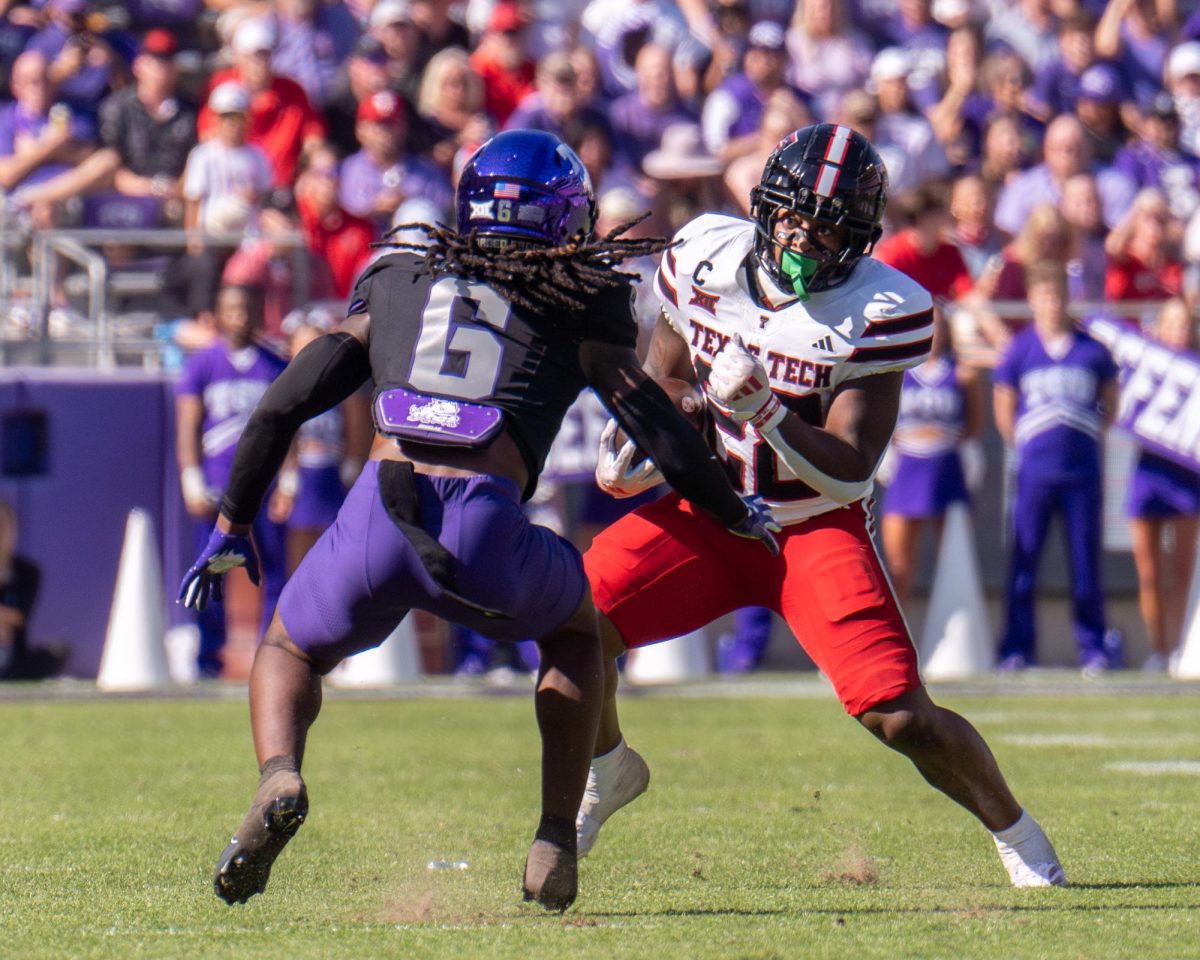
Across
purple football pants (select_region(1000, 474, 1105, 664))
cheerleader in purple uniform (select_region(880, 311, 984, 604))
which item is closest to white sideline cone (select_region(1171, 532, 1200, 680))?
purple football pants (select_region(1000, 474, 1105, 664))

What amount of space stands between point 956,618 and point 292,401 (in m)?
6.62

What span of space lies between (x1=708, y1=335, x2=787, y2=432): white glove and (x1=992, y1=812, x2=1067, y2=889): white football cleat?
3.60ft

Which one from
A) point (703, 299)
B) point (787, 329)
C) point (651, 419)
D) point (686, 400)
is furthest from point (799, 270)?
point (651, 419)

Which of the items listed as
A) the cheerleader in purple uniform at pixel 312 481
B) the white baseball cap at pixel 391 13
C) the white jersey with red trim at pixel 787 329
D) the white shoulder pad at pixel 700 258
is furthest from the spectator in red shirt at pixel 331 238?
the white jersey with red trim at pixel 787 329

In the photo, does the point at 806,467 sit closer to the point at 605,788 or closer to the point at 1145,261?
the point at 605,788

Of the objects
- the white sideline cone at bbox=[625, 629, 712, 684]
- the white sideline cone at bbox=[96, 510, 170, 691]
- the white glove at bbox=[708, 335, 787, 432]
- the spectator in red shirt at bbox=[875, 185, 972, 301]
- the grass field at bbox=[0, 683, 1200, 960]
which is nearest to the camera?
the grass field at bbox=[0, 683, 1200, 960]

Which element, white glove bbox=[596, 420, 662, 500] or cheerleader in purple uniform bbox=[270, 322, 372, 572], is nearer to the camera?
white glove bbox=[596, 420, 662, 500]

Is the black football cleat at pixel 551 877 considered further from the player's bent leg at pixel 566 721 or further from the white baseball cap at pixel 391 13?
the white baseball cap at pixel 391 13

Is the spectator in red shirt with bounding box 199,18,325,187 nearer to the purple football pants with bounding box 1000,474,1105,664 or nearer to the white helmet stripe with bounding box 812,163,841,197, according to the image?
the purple football pants with bounding box 1000,474,1105,664

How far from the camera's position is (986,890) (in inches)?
186

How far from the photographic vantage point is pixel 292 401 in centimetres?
425

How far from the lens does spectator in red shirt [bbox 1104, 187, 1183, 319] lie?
38.1 ft

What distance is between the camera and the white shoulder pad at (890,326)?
4.88 metres

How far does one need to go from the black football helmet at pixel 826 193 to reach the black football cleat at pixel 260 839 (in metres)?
1.80
